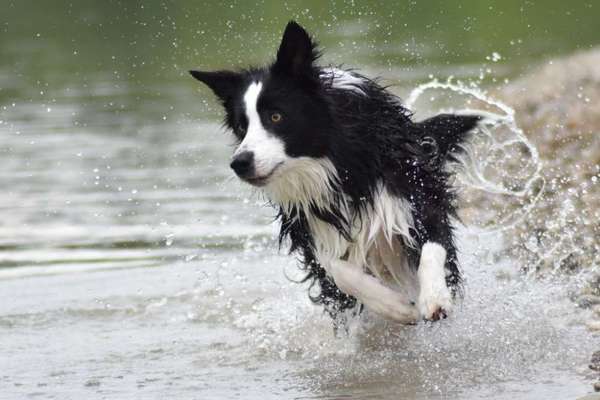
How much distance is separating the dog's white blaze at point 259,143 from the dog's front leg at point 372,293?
31.5 inches

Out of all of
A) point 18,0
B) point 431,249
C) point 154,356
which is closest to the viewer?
point 431,249

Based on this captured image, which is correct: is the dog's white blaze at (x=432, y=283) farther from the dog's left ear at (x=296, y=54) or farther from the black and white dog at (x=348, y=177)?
the dog's left ear at (x=296, y=54)

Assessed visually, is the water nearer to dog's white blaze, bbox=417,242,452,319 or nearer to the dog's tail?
dog's white blaze, bbox=417,242,452,319

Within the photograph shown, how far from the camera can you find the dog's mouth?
268 inches

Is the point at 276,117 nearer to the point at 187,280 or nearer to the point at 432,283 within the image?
the point at 432,283

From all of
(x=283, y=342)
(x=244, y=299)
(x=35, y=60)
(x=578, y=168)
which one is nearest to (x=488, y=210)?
(x=578, y=168)

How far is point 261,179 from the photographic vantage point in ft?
22.5

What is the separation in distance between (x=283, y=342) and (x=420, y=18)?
17.4 m

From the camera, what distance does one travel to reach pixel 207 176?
1315cm

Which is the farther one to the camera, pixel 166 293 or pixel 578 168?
pixel 578 168

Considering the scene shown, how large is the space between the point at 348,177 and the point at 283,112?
56 centimetres

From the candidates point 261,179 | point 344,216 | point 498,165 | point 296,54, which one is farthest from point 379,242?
A: point 498,165

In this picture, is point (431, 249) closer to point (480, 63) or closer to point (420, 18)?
point (480, 63)

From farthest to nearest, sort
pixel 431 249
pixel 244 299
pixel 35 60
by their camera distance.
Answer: pixel 35 60, pixel 244 299, pixel 431 249
